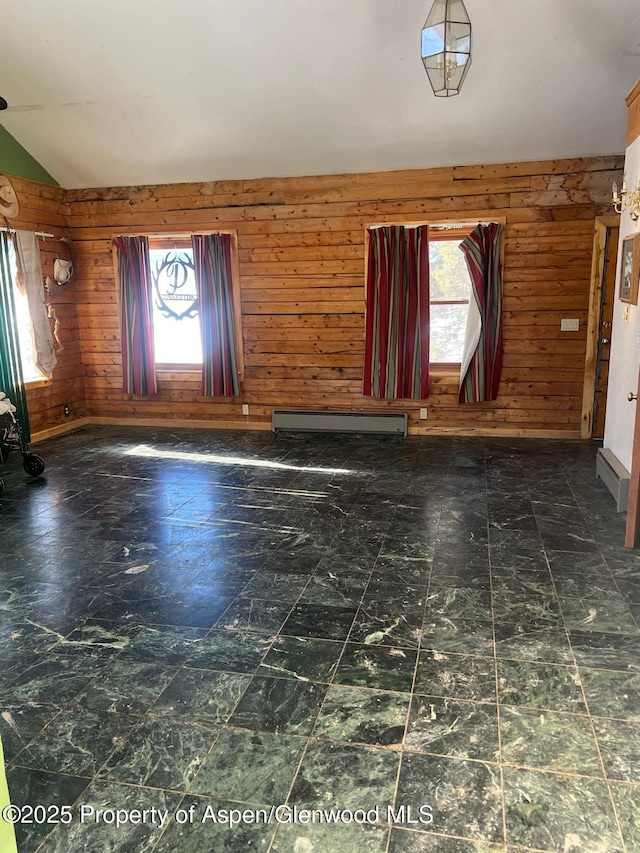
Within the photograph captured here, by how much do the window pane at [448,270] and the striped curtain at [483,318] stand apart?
18 cm

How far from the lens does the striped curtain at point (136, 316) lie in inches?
270

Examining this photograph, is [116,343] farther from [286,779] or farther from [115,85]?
[286,779]

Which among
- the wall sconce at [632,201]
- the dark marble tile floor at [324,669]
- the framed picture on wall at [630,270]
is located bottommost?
the dark marble tile floor at [324,669]

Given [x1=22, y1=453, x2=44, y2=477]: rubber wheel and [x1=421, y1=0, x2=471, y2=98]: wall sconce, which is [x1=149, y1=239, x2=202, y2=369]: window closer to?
[x1=22, y1=453, x2=44, y2=477]: rubber wheel

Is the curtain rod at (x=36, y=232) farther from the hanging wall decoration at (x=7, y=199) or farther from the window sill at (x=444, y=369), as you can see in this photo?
the window sill at (x=444, y=369)

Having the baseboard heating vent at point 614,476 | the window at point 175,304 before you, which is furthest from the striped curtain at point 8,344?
the baseboard heating vent at point 614,476

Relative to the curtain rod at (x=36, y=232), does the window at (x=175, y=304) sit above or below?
below

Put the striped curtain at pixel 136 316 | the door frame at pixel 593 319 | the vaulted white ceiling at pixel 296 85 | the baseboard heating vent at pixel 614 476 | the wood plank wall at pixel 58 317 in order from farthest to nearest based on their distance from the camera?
the striped curtain at pixel 136 316, the wood plank wall at pixel 58 317, the door frame at pixel 593 319, the vaulted white ceiling at pixel 296 85, the baseboard heating vent at pixel 614 476

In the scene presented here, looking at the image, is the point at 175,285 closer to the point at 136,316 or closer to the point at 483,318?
the point at 136,316

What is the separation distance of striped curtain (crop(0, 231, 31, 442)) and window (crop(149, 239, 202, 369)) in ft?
4.95

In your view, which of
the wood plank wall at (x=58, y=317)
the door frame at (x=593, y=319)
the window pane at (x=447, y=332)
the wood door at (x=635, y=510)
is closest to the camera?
the wood door at (x=635, y=510)

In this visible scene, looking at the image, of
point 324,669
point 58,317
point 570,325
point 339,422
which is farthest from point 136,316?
point 324,669

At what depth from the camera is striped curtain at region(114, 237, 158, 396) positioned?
6.85 metres

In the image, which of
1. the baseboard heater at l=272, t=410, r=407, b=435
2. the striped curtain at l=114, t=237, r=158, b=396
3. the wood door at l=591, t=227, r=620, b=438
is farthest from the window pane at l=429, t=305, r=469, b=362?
the striped curtain at l=114, t=237, r=158, b=396
